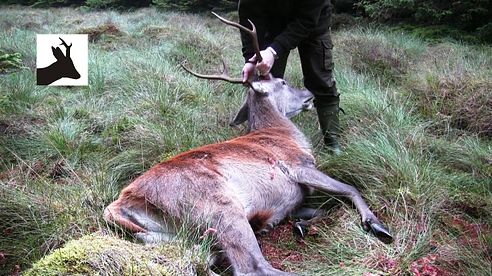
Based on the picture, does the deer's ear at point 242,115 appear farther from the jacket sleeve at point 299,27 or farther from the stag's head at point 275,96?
the jacket sleeve at point 299,27

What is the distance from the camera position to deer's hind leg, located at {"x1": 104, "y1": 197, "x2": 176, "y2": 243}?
9.97 feet

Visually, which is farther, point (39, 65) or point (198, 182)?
point (39, 65)

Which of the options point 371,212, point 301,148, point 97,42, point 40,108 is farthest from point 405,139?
point 97,42

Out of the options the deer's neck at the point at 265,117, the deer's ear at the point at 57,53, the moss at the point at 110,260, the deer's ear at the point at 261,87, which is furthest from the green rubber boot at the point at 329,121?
the deer's ear at the point at 57,53

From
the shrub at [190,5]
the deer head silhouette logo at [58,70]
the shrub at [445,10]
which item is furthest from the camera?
the shrub at [190,5]

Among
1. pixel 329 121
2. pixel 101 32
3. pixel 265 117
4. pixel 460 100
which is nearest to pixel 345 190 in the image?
pixel 265 117

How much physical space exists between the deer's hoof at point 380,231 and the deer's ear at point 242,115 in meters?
1.88

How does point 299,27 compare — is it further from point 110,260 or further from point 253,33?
point 110,260

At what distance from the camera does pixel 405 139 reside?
172 inches

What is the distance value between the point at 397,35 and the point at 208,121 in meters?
5.35

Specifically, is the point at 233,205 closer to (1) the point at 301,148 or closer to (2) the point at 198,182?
(2) the point at 198,182

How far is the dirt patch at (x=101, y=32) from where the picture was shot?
12.1m

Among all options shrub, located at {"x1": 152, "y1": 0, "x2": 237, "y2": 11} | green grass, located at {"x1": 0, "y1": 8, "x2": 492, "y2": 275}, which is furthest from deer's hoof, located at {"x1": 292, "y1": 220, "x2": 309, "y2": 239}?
shrub, located at {"x1": 152, "y1": 0, "x2": 237, "y2": 11}

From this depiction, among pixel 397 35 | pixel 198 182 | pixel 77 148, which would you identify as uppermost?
pixel 397 35
